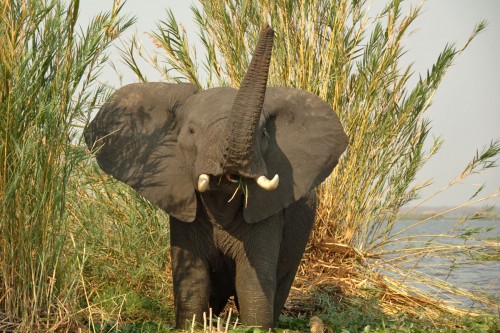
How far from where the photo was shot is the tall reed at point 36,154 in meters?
5.36

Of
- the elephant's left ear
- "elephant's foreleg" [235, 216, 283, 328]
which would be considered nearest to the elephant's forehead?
the elephant's left ear

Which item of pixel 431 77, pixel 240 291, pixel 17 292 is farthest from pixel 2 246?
pixel 431 77

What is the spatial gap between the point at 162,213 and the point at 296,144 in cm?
236

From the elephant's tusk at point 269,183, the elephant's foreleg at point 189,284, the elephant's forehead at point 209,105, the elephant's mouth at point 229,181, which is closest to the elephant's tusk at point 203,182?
the elephant's mouth at point 229,181

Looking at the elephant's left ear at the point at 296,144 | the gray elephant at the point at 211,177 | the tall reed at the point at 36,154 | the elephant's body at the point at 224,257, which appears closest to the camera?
the tall reed at the point at 36,154

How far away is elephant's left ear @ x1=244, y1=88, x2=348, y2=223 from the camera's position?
6.73 m

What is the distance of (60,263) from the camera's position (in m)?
5.66

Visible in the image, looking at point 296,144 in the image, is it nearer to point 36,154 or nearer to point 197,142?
point 197,142

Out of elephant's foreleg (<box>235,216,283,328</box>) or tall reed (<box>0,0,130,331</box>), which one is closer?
tall reed (<box>0,0,130,331</box>)

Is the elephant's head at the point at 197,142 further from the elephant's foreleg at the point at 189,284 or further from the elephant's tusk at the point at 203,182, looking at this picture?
the elephant's foreleg at the point at 189,284

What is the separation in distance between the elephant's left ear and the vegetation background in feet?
3.96

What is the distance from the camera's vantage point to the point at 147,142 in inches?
266

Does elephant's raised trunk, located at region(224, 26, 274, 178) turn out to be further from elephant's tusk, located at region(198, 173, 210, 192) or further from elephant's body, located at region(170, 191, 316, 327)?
elephant's body, located at region(170, 191, 316, 327)

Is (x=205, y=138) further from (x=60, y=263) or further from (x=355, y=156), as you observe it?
(x=355, y=156)
